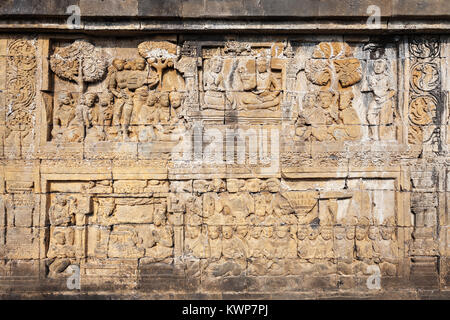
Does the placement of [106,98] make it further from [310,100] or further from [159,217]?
[310,100]

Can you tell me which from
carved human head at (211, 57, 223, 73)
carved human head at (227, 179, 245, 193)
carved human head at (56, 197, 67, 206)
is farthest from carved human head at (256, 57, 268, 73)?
carved human head at (56, 197, 67, 206)

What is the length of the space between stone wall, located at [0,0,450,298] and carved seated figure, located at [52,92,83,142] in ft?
0.08

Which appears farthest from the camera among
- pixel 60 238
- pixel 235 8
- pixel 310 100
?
pixel 310 100

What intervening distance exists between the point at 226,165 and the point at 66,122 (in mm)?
2582

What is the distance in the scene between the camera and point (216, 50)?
21.5 ft

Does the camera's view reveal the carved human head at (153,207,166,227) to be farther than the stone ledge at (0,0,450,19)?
Yes

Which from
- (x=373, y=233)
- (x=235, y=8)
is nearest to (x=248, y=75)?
(x=235, y=8)

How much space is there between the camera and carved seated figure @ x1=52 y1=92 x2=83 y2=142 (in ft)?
21.3

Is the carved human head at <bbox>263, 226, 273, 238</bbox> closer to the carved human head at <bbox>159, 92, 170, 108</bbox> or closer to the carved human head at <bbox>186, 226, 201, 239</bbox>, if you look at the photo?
the carved human head at <bbox>186, 226, 201, 239</bbox>

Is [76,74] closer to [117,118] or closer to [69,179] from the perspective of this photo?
[117,118]

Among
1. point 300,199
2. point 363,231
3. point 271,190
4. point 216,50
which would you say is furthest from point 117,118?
point 363,231

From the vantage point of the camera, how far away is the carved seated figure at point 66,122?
6.49 m

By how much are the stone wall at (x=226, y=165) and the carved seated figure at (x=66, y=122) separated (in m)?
0.02

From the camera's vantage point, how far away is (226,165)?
253 inches
